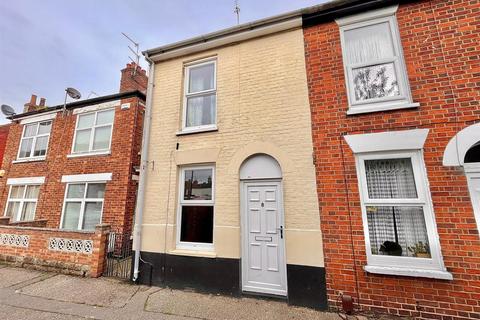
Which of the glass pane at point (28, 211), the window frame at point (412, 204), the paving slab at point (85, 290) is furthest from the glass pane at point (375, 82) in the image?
the glass pane at point (28, 211)

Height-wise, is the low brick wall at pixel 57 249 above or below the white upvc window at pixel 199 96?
below

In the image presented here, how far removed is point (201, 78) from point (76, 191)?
6703 millimetres

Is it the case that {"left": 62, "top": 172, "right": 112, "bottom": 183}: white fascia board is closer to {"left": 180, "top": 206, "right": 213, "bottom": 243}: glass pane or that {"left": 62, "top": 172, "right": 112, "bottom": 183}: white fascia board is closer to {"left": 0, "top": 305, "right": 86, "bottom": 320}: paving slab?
{"left": 180, "top": 206, "right": 213, "bottom": 243}: glass pane

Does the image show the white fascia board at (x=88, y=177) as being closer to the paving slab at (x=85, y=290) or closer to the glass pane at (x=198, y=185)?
the paving slab at (x=85, y=290)

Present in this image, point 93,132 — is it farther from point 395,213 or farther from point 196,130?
point 395,213

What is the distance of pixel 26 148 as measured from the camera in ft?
34.1

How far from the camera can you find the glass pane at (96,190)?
8.27 m

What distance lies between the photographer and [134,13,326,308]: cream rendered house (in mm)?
4445

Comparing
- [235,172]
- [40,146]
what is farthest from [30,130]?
[235,172]

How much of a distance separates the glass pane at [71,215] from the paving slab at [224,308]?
5.70 meters

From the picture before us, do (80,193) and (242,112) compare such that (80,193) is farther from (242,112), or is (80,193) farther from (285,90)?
(285,90)

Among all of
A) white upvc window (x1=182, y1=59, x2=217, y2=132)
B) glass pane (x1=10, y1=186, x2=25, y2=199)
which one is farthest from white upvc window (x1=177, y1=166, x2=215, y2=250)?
glass pane (x1=10, y1=186, x2=25, y2=199)

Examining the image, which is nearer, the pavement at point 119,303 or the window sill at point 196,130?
the pavement at point 119,303

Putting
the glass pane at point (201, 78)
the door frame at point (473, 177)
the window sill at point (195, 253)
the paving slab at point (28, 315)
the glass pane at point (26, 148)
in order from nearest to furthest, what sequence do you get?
the door frame at point (473, 177), the paving slab at point (28, 315), the window sill at point (195, 253), the glass pane at point (201, 78), the glass pane at point (26, 148)
